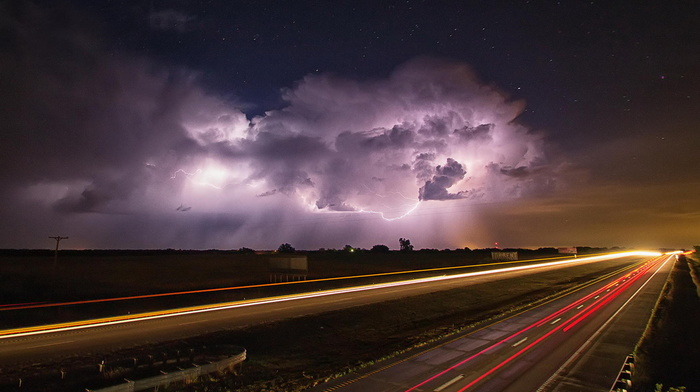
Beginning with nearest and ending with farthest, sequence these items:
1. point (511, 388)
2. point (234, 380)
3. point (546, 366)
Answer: point (511, 388), point (234, 380), point (546, 366)

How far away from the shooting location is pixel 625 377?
15.4m

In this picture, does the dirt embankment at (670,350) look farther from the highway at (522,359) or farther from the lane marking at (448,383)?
the lane marking at (448,383)

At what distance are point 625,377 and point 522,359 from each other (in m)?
4.01

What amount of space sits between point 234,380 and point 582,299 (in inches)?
1440

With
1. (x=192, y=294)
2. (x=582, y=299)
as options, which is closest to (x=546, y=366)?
(x=582, y=299)

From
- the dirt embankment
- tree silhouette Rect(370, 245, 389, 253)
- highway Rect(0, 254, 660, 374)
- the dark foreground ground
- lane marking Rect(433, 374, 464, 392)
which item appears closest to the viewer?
lane marking Rect(433, 374, 464, 392)

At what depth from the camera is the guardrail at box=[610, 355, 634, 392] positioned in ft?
46.7

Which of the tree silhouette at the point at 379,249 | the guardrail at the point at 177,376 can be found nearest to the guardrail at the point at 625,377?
the guardrail at the point at 177,376

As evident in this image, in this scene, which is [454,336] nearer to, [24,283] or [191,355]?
[191,355]

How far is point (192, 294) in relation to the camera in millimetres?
36750

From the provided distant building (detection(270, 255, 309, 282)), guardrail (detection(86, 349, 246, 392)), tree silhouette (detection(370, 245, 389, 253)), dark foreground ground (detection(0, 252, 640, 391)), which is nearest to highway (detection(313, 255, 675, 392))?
dark foreground ground (detection(0, 252, 640, 391))

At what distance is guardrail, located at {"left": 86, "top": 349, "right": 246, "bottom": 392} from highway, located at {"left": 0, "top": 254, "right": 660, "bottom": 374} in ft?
20.8

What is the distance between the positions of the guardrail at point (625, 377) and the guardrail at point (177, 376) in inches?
620

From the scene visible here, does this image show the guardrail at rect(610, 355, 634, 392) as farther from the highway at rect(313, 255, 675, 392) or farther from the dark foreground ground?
the dark foreground ground
